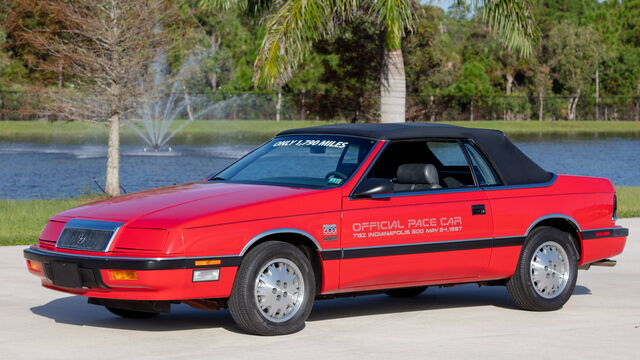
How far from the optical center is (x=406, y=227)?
345 inches

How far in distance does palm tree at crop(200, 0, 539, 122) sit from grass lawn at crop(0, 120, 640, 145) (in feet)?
105

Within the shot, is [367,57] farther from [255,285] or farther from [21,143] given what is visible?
[255,285]

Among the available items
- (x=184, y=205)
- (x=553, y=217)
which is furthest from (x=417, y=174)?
(x=184, y=205)

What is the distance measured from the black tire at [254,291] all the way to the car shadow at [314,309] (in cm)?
41

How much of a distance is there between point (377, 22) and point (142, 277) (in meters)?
16.7

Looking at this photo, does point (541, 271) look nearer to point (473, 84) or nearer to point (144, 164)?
point (144, 164)

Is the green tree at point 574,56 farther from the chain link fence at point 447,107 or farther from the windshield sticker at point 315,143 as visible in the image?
the windshield sticker at point 315,143

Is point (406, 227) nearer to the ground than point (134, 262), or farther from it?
farther from it

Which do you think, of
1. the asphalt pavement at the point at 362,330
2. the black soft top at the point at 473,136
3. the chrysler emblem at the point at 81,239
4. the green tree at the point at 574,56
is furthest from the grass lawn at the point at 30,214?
the green tree at the point at 574,56

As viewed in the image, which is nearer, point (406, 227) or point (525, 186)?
point (406, 227)

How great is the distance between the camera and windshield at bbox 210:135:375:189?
8.87m

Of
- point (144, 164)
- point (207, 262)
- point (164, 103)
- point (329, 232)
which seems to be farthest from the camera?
point (164, 103)

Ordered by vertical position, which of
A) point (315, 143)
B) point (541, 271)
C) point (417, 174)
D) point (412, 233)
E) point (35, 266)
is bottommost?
point (541, 271)

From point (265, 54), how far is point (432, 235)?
45.1 feet
